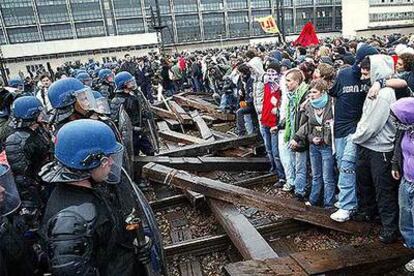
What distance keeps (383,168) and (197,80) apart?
43.2 feet

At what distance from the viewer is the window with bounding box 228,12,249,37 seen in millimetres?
60594

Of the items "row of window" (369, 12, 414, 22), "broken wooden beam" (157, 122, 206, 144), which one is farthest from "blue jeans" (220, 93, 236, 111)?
"row of window" (369, 12, 414, 22)

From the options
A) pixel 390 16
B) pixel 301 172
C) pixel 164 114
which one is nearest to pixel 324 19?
pixel 390 16

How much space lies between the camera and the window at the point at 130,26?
182 ft

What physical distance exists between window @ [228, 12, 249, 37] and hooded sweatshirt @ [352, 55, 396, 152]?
59004mm

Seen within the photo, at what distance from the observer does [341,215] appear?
409 cm

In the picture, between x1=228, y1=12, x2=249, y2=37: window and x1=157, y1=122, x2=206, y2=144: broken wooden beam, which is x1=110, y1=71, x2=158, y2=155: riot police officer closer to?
x1=157, y1=122, x2=206, y2=144: broken wooden beam

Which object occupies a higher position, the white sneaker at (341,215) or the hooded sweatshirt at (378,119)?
the hooded sweatshirt at (378,119)

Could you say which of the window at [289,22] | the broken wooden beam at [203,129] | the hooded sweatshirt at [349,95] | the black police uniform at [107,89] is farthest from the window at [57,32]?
the hooded sweatshirt at [349,95]

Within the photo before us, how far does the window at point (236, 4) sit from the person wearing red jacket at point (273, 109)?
58.6m

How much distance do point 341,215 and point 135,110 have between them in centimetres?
387

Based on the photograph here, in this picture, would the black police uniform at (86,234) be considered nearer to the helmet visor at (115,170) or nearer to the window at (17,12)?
the helmet visor at (115,170)

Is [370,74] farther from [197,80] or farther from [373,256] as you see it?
[197,80]

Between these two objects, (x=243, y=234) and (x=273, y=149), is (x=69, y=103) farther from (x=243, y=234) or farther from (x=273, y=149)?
(x=273, y=149)
